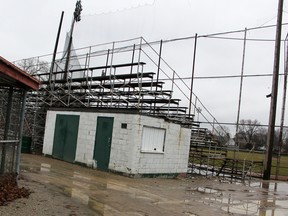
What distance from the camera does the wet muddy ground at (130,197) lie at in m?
8.55

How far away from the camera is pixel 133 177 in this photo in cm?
1509

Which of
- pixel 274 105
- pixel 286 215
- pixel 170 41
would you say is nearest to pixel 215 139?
pixel 274 105

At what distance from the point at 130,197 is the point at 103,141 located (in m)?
6.36

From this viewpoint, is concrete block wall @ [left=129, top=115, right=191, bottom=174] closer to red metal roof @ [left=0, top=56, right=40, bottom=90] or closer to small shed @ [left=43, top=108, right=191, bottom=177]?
small shed @ [left=43, top=108, right=191, bottom=177]

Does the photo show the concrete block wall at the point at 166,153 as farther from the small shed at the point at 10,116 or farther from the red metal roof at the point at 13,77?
the red metal roof at the point at 13,77

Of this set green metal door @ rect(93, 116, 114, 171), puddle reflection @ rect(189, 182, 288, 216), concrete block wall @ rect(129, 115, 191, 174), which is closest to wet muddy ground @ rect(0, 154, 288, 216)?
puddle reflection @ rect(189, 182, 288, 216)

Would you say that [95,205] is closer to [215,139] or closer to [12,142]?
[12,142]

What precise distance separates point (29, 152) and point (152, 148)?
Result: 29.3 feet

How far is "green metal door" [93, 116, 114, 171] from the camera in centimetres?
1628

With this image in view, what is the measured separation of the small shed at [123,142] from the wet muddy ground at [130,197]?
852 mm

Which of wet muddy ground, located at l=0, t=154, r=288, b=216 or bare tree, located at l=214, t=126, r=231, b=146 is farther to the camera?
bare tree, located at l=214, t=126, r=231, b=146

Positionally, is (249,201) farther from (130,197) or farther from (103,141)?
(103,141)

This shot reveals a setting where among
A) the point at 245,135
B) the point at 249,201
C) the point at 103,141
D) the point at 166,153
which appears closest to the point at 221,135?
the point at 245,135

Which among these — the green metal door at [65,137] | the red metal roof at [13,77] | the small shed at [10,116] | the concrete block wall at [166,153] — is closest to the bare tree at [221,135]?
the concrete block wall at [166,153]
